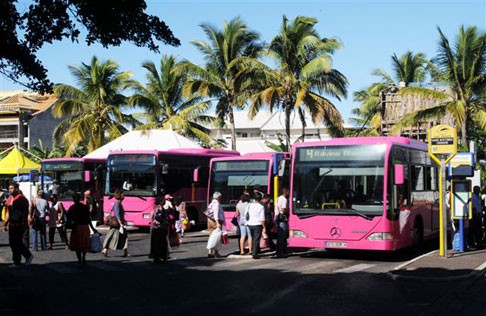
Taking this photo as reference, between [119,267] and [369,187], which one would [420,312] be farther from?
[119,267]

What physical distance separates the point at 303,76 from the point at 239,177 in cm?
1659

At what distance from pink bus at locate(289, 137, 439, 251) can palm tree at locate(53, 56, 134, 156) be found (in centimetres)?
3319

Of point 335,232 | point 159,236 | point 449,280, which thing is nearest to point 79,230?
point 159,236

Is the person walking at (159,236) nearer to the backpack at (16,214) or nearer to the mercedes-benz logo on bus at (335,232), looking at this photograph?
the backpack at (16,214)

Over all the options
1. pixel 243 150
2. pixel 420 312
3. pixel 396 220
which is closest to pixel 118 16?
pixel 420 312

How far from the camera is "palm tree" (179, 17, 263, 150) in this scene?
4247 cm

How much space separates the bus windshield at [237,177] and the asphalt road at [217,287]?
605cm

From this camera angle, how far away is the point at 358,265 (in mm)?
15703

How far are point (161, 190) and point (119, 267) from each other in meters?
9.02

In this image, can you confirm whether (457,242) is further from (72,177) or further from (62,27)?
(72,177)

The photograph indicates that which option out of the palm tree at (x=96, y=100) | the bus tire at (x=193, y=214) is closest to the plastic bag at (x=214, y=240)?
the bus tire at (x=193, y=214)

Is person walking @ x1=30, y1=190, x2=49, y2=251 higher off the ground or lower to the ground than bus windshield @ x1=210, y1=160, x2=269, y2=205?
lower

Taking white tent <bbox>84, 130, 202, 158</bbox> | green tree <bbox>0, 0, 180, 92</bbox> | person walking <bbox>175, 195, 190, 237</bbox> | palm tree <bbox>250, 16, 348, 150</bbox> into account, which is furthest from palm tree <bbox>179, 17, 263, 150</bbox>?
green tree <bbox>0, 0, 180, 92</bbox>

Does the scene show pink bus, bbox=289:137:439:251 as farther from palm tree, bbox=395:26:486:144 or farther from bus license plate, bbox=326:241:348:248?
palm tree, bbox=395:26:486:144
